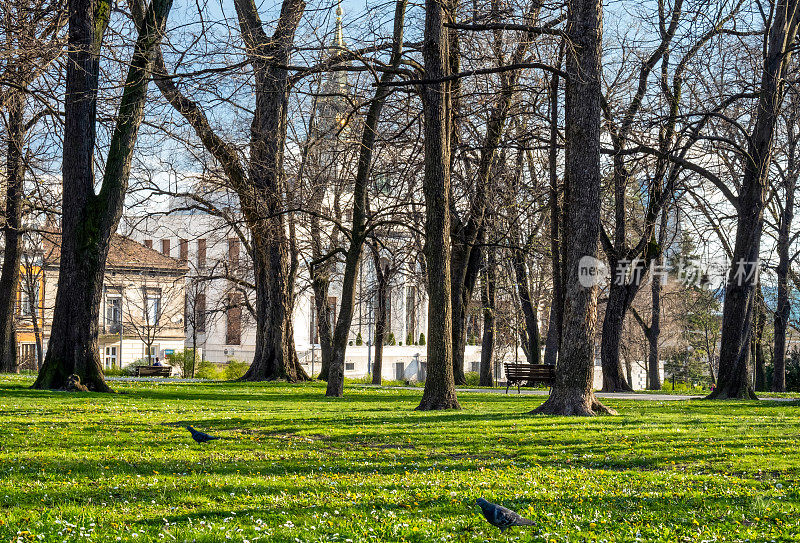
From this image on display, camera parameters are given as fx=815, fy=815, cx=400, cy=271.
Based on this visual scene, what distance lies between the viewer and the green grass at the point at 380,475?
586 centimetres

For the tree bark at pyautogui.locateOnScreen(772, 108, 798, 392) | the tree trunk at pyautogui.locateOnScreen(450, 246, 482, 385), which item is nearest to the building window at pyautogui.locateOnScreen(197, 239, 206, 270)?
the tree trunk at pyautogui.locateOnScreen(450, 246, 482, 385)

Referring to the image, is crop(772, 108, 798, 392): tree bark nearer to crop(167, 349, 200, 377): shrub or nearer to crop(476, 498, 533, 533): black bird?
crop(476, 498, 533, 533): black bird

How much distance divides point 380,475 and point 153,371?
28.1 m

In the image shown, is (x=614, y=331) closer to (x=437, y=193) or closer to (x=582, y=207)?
(x=582, y=207)

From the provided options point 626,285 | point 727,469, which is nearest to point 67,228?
point 727,469

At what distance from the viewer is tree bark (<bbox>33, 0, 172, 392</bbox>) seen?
57.6 feet

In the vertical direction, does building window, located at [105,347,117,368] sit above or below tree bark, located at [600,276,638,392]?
below

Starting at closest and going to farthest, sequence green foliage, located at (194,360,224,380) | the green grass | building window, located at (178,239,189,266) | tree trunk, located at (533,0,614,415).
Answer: the green grass < tree trunk, located at (533,0,614,415) < green foliage, located at (194,360,224,380) < building window, located at (178,239,189,266)

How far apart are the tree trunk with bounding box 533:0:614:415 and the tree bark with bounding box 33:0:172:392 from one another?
9.05 metres

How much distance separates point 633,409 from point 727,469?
8.65 m

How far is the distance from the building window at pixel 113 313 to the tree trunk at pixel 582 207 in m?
43.5

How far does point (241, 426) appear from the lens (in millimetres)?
12586

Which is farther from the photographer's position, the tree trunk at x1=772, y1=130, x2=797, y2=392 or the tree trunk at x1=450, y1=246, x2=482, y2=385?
the tree trunk at x1=772, y1=130, x2=797, y2=392

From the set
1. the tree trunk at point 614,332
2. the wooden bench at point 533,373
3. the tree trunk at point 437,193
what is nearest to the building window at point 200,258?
the wooden bench at point 533,373
